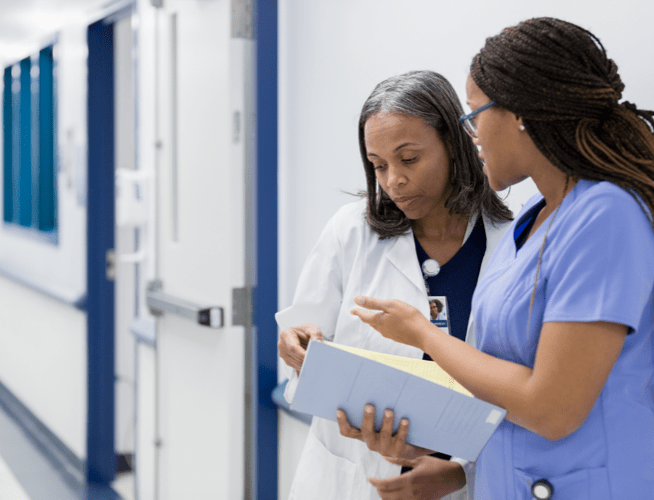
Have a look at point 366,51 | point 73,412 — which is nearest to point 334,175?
point 366,51

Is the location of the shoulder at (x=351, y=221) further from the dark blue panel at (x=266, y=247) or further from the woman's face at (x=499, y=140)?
the dark blue panel at (x=266, y=247)

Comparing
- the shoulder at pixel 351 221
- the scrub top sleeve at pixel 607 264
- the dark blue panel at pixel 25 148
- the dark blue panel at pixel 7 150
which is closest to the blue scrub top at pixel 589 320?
the scrub top sleeve at pixel 607 264

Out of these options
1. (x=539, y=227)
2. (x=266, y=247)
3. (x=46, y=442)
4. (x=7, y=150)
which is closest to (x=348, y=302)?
(x=539, y=227)

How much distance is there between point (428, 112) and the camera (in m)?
1.21

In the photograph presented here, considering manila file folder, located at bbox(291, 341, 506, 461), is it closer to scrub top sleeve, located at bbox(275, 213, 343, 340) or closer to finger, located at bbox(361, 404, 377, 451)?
finger, located at bbox(361, 404, 377, 451)

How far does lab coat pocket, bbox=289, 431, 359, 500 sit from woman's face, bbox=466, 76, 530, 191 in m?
0.68

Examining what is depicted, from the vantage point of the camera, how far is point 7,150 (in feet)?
17.5

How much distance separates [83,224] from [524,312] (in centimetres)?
309

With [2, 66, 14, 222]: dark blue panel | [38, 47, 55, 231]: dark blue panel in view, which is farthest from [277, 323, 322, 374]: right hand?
[2, 66, 14, 222]: dark blue panel

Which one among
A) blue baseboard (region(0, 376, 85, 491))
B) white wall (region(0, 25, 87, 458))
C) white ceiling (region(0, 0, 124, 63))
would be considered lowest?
blue baseboard (region(0, 376, 85, 491))

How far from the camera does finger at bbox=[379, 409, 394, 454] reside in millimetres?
981

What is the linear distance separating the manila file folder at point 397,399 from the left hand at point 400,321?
0.05 meters

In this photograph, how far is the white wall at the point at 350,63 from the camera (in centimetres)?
117

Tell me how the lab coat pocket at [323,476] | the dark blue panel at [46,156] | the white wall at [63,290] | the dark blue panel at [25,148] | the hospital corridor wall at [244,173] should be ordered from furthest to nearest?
the dark blue panel at [25,148] < the dark blue panel at [46,156] < the white wall at [63,290] < the hospital corridor wall at [244,173] < the lab coat pocket at [323,476]
